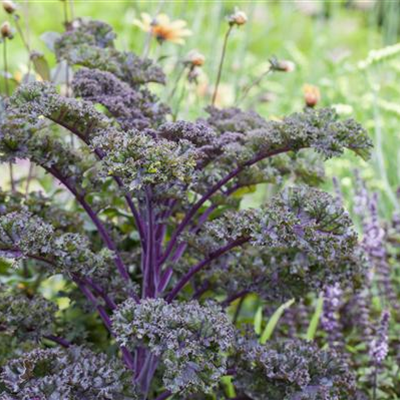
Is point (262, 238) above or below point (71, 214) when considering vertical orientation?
below

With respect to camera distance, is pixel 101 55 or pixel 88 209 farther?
pixel 101 55

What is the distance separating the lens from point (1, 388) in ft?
4.62

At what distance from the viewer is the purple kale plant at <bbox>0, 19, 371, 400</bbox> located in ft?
4.14

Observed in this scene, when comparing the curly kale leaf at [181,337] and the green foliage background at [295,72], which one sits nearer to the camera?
the curly kale leaf at [181,337]

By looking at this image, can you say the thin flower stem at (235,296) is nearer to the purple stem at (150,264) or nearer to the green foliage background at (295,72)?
the purple stem at (150,264)

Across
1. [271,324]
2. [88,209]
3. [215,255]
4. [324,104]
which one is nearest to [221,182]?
[215,255]

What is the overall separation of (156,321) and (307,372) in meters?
0.40

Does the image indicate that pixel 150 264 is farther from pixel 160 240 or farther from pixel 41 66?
pixel 41 66

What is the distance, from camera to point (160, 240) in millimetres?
1594

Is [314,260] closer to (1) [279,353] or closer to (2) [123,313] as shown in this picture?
(1) [279,353]

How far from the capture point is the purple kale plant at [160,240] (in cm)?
126

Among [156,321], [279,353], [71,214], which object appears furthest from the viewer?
[71,214]

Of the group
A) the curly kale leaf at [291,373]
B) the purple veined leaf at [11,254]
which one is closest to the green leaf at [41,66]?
the purple veined leaf at [11,254]

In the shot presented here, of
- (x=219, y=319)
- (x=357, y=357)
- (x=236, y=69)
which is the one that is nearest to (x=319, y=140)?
(x=219, y=319)
